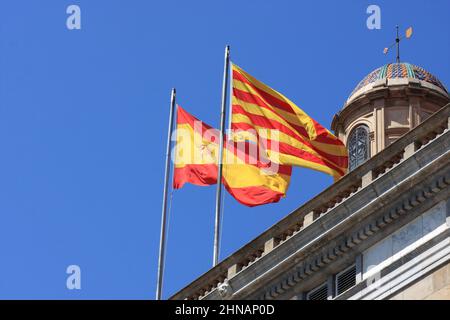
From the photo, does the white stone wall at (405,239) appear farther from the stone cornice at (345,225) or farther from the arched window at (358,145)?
the arched window at (358,145)

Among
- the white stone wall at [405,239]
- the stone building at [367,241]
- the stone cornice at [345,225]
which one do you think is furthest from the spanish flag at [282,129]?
the white stone wall at [405,239]

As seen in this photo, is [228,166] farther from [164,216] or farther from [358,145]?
[358,145]

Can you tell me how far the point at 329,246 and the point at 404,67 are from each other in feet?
63.5

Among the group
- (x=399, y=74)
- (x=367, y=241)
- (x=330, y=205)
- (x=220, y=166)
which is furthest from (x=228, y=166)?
(x=399, y=74)

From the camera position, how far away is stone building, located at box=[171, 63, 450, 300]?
29641mm

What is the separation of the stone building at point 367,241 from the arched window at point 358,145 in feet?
47.8

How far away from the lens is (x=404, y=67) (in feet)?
165

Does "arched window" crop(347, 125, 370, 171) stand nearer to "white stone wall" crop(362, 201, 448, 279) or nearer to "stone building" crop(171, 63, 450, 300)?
"stone building" crop(171, 63, 450, 300)

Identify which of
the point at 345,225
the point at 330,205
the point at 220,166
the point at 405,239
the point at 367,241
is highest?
the point at 220,166

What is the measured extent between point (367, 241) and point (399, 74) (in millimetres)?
19155

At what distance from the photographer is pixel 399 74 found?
4953 centimetres

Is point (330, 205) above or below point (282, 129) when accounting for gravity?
below
